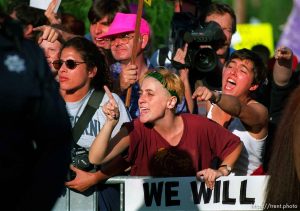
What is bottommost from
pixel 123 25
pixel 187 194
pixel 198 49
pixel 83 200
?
pixel 83 200

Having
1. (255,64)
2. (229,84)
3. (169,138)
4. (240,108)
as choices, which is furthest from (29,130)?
(255,64)

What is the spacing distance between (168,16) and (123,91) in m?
3.98

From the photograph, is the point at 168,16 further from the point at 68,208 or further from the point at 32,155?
the point at 32,155

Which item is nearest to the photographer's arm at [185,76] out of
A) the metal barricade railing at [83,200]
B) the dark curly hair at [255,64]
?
the dark curly hair at [255,64]

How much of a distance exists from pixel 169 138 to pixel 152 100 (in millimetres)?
293

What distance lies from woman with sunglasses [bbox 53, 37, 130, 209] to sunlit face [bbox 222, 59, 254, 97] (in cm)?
86

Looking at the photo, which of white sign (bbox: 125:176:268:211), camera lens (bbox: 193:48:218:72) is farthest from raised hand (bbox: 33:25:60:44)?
white sign (bbox: 125:176:268:211)

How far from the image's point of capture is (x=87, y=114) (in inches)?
281

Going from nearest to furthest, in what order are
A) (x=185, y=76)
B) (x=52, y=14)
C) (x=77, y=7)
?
(x=185, y=76) < (x=52, y=14) < (x=77, y=7)

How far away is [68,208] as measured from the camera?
6.81 meters

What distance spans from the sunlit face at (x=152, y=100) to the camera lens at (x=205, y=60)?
94cm

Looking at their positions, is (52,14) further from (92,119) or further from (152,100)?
(152,100)

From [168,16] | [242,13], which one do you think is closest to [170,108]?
[168,16]

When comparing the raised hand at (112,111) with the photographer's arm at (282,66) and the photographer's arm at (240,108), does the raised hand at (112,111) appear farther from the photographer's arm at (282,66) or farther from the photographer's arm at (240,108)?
the photographer's arm at (282,66)
